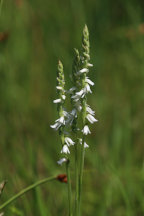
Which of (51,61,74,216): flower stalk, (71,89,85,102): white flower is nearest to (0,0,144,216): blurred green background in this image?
(51,61,74,216): flower stalk

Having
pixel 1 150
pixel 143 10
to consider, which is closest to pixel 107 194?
pixel 1 150

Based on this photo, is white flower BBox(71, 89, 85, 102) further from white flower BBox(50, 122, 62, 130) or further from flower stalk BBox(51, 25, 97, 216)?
white flower BBox(50, 122, 62, 130)

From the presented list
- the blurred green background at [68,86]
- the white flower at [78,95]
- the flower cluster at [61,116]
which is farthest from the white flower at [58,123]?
the blurred green background at [68,86]

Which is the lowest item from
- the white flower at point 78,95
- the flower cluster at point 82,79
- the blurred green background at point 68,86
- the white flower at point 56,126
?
the white flower at point 56,126

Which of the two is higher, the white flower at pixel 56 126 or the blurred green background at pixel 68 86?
the blurred green background at pixel 68 86

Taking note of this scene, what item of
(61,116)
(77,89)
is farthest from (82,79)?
(61,116)

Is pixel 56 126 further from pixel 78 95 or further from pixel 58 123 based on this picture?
pixel 78 95

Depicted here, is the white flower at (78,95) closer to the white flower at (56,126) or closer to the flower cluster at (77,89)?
the flower cluster at (77,89)

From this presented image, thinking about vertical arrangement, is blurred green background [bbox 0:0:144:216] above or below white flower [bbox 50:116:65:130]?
above
